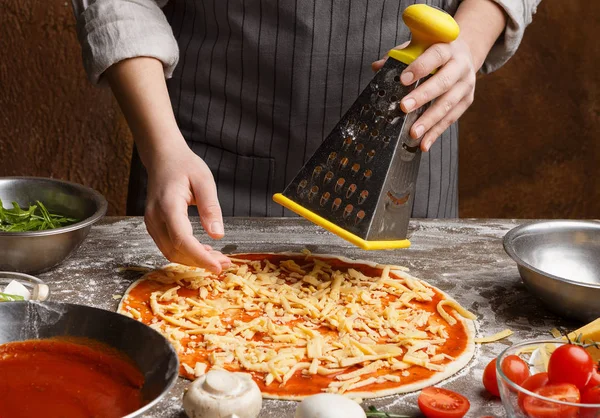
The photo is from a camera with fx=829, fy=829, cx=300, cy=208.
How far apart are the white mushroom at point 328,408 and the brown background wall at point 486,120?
2.69m

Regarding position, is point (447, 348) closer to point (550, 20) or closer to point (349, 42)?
point (349, 42)

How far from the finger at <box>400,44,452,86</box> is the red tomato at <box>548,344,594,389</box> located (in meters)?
0.73

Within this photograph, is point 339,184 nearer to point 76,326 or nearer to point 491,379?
point 491,379

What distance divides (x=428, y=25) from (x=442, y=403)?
80cm

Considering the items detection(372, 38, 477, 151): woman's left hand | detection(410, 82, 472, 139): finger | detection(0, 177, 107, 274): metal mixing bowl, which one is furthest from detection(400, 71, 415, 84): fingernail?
detection(0, 177, 107, 274): metal mixing bowl

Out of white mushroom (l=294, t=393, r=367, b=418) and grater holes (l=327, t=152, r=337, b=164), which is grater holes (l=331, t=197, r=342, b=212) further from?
white mushroom (l=294, t=393, r=367, b=418)

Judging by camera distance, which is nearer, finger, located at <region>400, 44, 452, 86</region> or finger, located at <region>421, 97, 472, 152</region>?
finger, located at <region>400, 44, 452, 86</region>

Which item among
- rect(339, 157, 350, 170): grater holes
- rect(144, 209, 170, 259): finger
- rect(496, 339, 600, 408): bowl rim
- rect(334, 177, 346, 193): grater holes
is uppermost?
rect(339, 157, 350, 170): grater holes

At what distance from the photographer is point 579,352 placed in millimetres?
1322

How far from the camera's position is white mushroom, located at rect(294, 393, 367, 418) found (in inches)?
51.0

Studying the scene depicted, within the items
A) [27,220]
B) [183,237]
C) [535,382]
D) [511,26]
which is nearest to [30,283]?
[27,220]

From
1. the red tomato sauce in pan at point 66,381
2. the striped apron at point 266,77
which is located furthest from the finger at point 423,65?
the red tomato sauce in pan at point 66,381

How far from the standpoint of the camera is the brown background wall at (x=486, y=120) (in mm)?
3652

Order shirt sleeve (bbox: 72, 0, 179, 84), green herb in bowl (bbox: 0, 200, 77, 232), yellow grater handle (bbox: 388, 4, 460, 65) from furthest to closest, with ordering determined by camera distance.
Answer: shirt sleeve (bbox: 72, 0, 179, 84), green herb in bowl (bbox: 0, 200, 77, 232), yellow grater handle (bbox: 388, 4, 460, 65)
